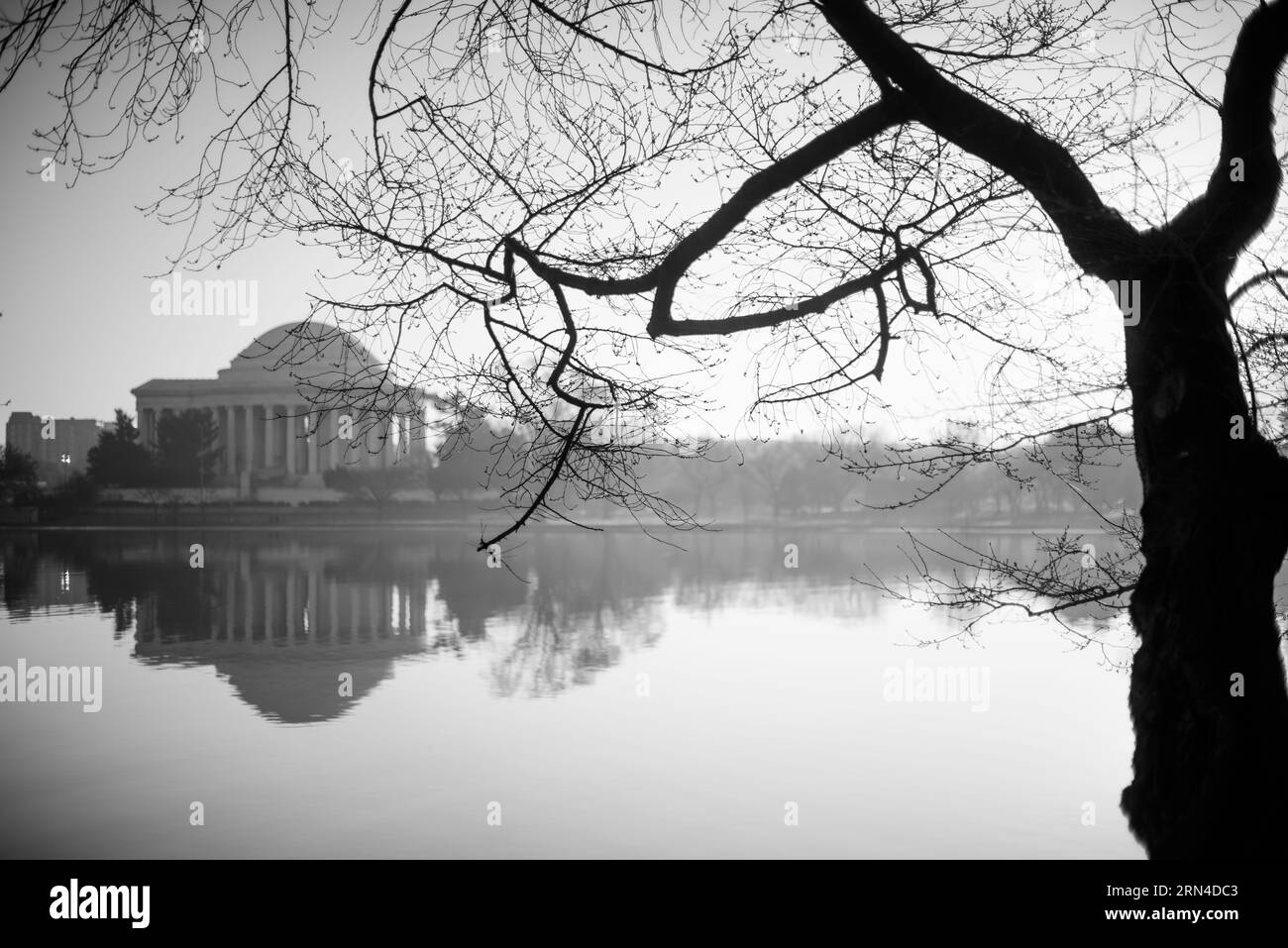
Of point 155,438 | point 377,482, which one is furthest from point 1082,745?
point 155,438

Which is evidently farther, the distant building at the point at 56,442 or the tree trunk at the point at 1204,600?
the distant building at the point at 56,442

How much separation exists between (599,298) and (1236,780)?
373cm

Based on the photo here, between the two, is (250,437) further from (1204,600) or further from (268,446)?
(1204,600)

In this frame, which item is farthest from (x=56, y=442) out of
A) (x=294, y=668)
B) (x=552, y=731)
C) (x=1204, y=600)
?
(x=1204, y=600)

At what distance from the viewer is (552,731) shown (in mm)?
16156

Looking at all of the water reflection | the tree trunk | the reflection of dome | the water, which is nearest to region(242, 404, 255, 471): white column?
the water reflection

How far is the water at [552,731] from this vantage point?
459 inches

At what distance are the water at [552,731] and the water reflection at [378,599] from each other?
169 millimetres

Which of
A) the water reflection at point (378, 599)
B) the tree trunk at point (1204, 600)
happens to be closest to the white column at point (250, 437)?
the water reflection at point (378, 599)

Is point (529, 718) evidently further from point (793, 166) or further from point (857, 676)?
point (793, 166)

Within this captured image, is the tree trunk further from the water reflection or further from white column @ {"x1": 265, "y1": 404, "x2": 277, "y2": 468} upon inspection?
white column @ {"x1": 265, "y1": 404, "x2": 277, "y2": 468}

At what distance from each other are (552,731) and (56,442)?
3394 inches

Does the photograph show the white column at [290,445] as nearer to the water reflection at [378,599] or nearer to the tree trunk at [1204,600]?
the water reflection at [378,599]
